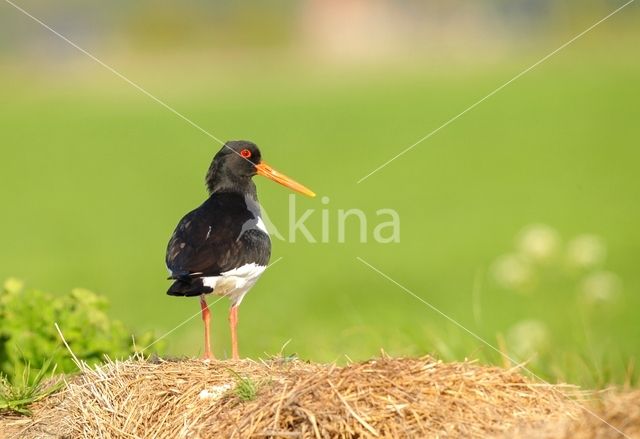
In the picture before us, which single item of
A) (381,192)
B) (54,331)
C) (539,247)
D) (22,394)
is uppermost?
(381,192)

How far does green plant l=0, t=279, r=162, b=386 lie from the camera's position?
27.5 feet

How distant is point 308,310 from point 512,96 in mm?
25502

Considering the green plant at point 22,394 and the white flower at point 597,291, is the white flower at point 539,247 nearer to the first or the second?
the white flower at point 597,291

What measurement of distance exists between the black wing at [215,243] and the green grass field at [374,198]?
1.23 meters

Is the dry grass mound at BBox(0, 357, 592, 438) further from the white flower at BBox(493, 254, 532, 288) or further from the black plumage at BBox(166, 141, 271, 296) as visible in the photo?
the white flower at BBox(493, 254, 532, 288)

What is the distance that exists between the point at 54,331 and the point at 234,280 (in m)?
1.55

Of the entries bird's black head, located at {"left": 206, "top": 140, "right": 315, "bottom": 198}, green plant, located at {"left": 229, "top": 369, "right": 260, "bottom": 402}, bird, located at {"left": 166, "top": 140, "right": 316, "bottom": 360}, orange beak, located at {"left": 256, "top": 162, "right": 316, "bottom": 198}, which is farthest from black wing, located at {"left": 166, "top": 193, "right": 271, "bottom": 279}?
green plant, located at {"left": 229, "top": 369, "right": 260, "bottom": 402}

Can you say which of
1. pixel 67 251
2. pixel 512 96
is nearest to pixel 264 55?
pixel 512 96

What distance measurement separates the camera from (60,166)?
118ft

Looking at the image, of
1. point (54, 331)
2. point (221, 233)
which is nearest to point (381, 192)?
point (54, 331)

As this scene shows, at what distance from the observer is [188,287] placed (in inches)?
288

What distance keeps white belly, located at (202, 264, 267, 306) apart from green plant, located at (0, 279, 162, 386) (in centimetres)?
90

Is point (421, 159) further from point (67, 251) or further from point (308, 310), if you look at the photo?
point (308, 310)

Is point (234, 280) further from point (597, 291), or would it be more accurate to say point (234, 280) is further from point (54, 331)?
point (597, 291)
